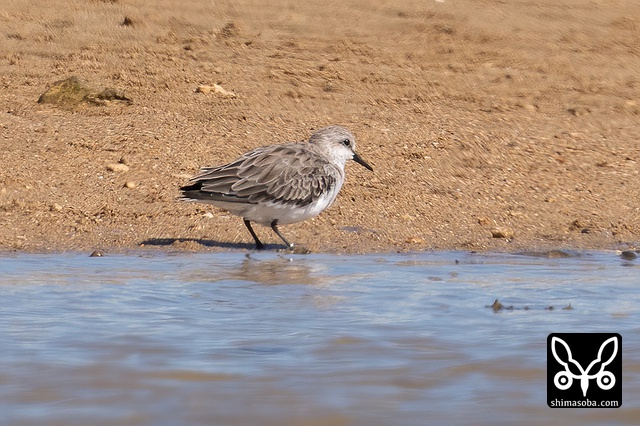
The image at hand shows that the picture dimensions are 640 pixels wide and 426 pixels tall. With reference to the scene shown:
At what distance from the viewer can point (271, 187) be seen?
9438 mm

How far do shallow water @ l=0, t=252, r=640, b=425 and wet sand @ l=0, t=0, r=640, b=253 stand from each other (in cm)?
105

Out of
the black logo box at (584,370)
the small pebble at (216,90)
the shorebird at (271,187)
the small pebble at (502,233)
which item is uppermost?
the small pebble at (216,90)

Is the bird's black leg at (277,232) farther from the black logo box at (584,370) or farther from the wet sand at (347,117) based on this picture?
the black logo box at (584,370)

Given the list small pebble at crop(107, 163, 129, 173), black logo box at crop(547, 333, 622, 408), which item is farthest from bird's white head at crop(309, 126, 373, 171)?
black logo box at crop(547, 333, 622, 408)

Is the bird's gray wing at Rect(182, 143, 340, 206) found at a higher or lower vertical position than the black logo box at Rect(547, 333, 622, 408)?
higher

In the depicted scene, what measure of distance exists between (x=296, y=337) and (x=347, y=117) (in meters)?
6.23

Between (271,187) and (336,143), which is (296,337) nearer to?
(271,187)

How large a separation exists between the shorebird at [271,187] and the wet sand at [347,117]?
1.26 feet

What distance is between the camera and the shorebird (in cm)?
927

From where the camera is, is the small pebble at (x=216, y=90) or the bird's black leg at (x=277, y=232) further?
the small pebble at (x=216, y=90)

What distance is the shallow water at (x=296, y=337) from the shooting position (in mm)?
5125

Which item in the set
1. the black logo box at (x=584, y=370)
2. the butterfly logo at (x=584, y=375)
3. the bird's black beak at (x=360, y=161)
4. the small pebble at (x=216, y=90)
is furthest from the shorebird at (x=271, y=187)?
the butterfly logo at (x=584, y=375)

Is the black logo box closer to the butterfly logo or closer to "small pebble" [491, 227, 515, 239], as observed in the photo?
the butterfly logo

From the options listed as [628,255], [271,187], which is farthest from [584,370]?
[271,187]
